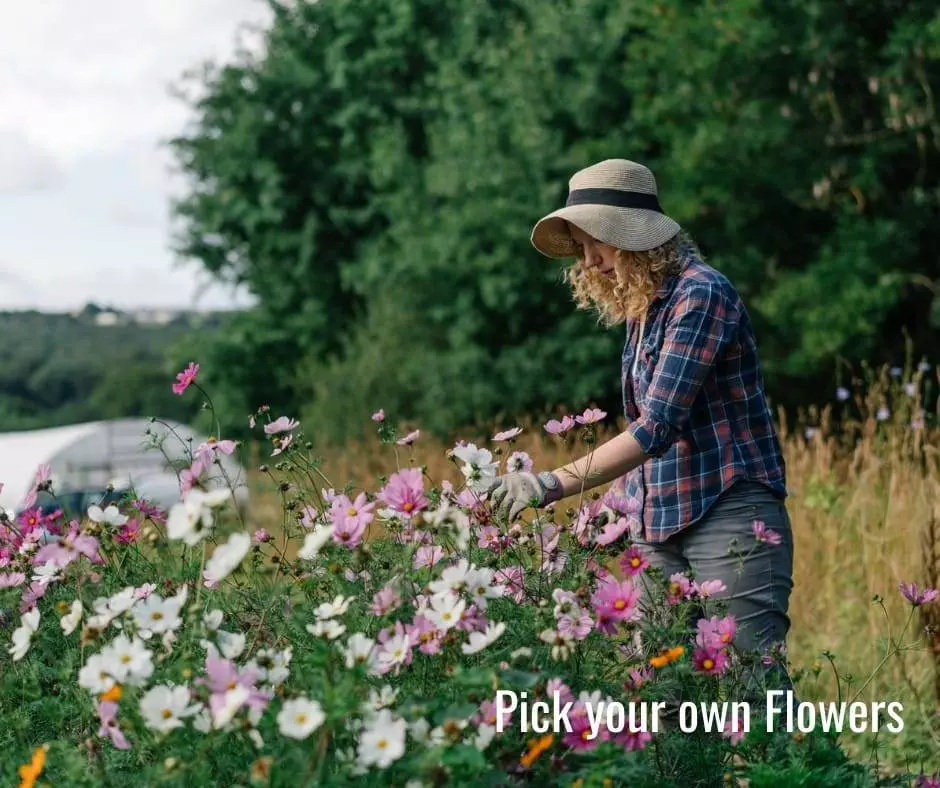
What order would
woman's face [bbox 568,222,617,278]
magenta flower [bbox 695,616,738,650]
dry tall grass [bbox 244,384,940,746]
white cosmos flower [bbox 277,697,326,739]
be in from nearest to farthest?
white cosmos flower [bbox 277,697,326,739]
magenta flower [bbox 695,616,738,650]
woman's face [bbox 568,222,617,278]
dry tall grass [bbox 244,384,940,746]

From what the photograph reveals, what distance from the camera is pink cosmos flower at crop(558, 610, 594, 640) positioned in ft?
7.06

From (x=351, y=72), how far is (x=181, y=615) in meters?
18.6

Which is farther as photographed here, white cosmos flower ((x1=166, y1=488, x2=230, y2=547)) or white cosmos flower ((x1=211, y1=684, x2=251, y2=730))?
white cosmos flower ((x1=166, y1=488, x2=230, y2=547))

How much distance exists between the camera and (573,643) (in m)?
2.17

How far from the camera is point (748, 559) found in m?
2.94

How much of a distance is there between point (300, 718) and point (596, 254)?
163 centimetres

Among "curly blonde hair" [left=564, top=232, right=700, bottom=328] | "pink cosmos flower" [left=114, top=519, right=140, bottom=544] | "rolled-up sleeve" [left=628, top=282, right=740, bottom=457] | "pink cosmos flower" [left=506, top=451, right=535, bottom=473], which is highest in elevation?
"curly blonde hair" [left=564, top=232, right=700, bottom=328]

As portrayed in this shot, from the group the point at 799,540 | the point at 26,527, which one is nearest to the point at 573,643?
the point at 26,527

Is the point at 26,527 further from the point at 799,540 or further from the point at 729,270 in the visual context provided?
the point at 729,270

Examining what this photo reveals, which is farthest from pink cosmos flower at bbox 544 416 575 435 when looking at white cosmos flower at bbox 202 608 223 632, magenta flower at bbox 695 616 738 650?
white cosmos flower at bbox 202 608 223 632

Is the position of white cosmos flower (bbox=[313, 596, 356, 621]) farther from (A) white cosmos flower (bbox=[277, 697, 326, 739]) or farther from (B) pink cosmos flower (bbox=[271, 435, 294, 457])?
(B) pink cosmos flower (bbox=[271, 435, 294, 457])

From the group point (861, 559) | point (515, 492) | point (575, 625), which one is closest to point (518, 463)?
point (515, 492)

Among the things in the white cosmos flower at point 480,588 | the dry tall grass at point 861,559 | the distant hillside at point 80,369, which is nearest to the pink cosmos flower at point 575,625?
the white cosmos flower at point 480,588

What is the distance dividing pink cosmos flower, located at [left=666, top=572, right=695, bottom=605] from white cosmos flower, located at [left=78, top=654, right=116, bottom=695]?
1.01 m
